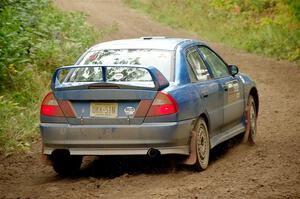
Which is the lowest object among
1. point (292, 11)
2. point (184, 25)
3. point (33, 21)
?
point (184, 25)

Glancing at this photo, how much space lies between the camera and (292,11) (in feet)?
80.3

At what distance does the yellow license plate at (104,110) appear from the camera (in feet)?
26.0

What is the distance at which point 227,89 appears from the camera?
9523 mm

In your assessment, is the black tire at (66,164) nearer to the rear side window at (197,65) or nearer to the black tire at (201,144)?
the black tire at (201,144)

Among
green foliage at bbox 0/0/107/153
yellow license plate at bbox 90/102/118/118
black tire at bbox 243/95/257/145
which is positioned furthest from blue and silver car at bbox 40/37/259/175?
green foliage at bbox 0/0/107/153

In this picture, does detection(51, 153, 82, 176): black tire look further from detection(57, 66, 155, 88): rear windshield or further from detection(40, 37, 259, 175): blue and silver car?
detection(57, 66, 155, 88): rear windshield

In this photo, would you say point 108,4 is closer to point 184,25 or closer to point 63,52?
point 184,25

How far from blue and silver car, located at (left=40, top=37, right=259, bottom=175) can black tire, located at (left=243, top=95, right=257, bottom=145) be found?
143 centimetres

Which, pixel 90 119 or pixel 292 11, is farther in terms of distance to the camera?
pixel 292 11

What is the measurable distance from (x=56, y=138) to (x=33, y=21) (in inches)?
334

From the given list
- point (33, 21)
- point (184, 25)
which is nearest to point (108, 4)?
point (184, 25)

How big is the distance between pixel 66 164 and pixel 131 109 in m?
1.28

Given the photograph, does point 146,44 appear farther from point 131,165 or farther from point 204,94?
point 131,165

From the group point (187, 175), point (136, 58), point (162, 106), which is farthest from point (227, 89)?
point (162, 106)
